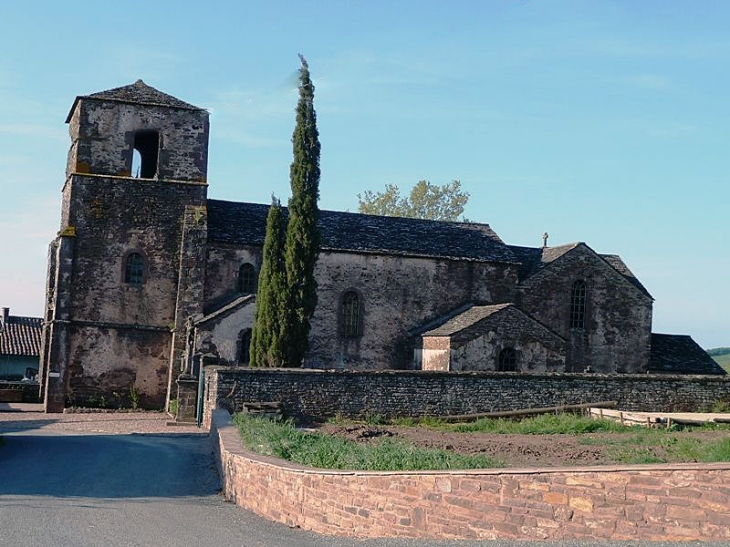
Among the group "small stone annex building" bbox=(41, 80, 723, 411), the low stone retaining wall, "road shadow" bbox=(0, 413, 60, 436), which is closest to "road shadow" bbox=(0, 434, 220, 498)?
"road shadow" bbox=(0, 413, 60, 436)

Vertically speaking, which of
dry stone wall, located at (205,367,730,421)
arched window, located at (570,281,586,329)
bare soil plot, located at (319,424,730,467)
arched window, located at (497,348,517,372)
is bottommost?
bare soil plot, located at (319,424,730,467)

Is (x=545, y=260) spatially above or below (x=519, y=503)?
above

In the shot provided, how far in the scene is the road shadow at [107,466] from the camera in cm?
1600

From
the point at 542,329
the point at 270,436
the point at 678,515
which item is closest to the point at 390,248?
the point at 542,329

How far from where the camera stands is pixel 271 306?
104 feet

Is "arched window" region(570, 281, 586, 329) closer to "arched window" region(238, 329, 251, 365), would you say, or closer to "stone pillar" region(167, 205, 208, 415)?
"arched window" region(238, 329, 251, 365)

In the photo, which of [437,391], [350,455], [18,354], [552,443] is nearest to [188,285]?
[437,391]

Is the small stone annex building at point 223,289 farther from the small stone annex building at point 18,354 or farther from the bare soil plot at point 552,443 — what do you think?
the small stone annex building at point 18,354

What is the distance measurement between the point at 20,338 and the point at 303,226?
30.9 m

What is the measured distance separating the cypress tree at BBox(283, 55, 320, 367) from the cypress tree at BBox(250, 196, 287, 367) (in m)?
0.28

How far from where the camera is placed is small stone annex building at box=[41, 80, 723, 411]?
3391cm

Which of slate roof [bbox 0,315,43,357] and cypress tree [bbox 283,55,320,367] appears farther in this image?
slate roof [bbox 0,315,43,357]

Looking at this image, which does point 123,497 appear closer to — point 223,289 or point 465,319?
point 223,289

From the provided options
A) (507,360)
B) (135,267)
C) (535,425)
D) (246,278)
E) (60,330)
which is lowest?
(535,425)
